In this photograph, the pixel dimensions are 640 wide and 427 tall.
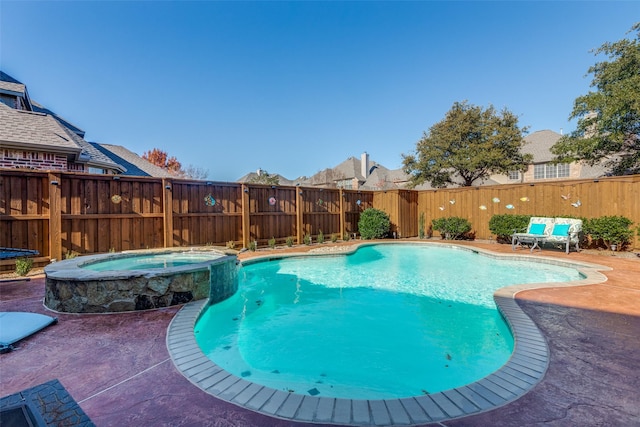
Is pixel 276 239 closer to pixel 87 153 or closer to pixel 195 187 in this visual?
pixel 195 187

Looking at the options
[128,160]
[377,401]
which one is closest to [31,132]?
[128,160]

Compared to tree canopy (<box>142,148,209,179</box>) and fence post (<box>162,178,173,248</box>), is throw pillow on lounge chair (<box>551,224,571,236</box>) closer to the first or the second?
fence post (<box>162,178,173,248</box>)

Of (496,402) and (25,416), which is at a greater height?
(25,416)

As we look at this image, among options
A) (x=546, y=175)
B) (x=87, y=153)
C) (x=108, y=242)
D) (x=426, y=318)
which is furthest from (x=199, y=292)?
(x=546, y=175)

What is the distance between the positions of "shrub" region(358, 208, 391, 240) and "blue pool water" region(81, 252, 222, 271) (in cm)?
763

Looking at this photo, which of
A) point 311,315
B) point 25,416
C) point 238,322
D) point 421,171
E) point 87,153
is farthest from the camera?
point 421,171

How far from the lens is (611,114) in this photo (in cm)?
1140

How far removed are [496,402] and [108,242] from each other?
8374 mm

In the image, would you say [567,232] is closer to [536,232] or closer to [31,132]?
[536,232]

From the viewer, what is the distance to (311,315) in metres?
4.53

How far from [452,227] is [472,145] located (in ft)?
25.7

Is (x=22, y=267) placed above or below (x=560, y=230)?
below

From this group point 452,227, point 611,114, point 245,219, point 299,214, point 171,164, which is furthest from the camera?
point 171,164

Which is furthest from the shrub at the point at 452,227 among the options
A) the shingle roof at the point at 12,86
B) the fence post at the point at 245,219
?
the shingle roof at the point at 12,86
